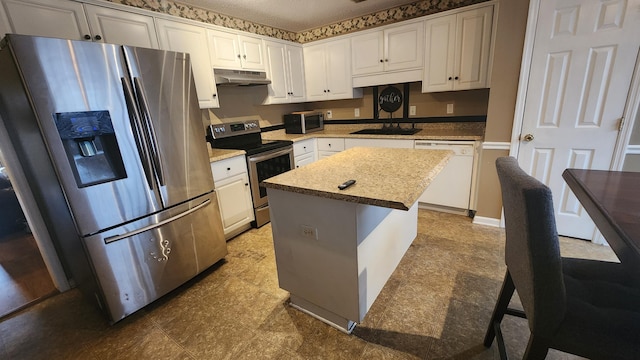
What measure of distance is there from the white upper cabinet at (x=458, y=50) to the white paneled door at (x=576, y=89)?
546 mm

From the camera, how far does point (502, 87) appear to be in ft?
7.90

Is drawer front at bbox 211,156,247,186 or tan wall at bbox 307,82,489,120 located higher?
tan wall at bbox 307,82,489,120

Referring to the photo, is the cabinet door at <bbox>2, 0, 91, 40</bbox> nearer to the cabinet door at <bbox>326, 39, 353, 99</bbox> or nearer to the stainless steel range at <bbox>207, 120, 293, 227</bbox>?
the stainless steel range at <bbox>207, 120, 293, 227</bbox>

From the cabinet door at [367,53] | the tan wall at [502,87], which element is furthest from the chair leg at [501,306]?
the cabinet door at [367,53]

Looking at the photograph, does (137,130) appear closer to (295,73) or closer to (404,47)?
(295,73)

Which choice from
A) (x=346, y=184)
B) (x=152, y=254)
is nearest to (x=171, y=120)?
(x=152, y=254)

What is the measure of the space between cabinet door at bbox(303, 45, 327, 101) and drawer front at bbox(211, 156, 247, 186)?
171 centimetres

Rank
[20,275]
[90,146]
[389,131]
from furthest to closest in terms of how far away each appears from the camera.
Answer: [389,131] → [20,275] → [90,146]

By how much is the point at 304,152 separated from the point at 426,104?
1.70m

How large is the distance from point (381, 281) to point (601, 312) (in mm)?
1023

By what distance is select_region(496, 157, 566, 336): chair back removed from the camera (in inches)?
32.1

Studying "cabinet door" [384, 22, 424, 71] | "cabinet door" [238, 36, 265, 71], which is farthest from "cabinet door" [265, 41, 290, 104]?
"cabinet door" [384, 22, 424, 71]

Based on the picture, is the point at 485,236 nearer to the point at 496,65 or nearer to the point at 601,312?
the point at 496,65

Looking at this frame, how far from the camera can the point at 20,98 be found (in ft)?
4.91
